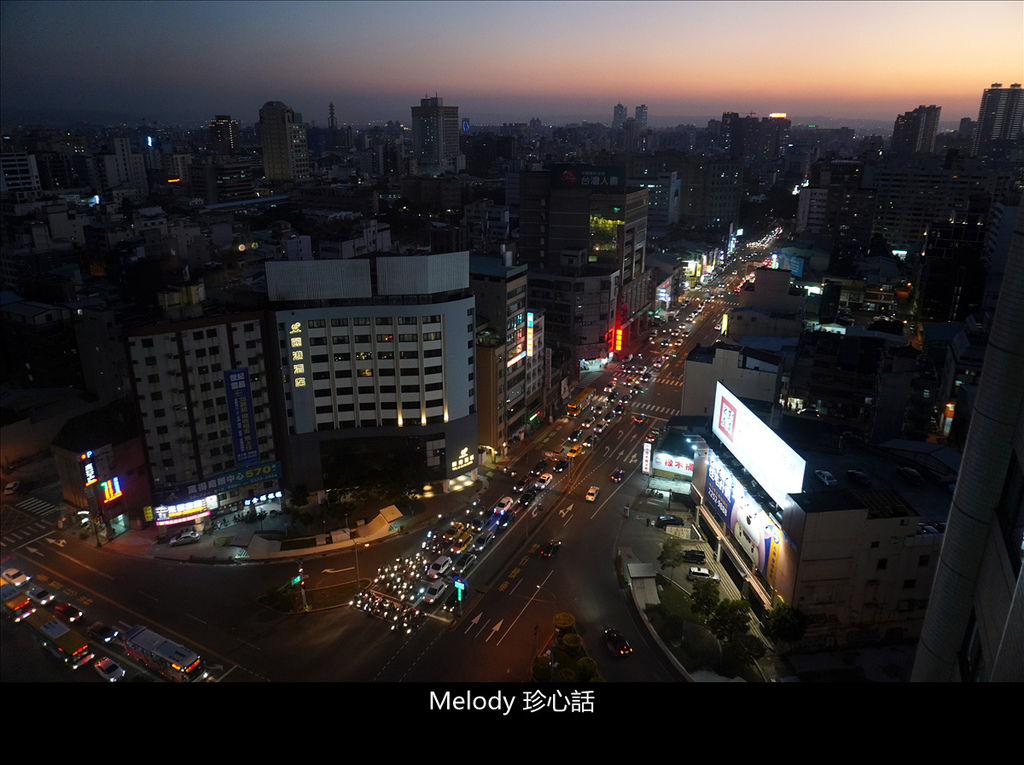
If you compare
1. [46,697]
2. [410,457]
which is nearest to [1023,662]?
[46,697]

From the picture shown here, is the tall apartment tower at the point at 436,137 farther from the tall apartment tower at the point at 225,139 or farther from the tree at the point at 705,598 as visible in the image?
the tree at the point at 705,598

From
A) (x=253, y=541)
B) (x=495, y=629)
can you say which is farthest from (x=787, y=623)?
(x=253, y=541)

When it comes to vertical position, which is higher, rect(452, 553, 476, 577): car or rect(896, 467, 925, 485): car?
rect(896, 467, 925, 485): car

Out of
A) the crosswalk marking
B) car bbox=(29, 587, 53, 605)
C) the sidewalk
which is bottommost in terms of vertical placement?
the sidewalk

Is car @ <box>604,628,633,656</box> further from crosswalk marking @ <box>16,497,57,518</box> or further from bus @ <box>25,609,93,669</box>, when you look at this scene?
crosswalk marking @ <box>16,497,57,518</box>

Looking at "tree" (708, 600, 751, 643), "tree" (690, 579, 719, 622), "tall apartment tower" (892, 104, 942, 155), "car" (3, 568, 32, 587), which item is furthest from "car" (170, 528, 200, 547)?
"tall apartment tower" (892, 104, 942, 155)

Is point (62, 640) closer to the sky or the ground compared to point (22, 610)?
closer to the ground

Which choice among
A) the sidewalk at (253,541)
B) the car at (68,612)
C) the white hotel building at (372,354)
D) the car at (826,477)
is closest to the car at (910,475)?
the car at (826,477)

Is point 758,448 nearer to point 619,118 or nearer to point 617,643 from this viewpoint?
point 617,643
